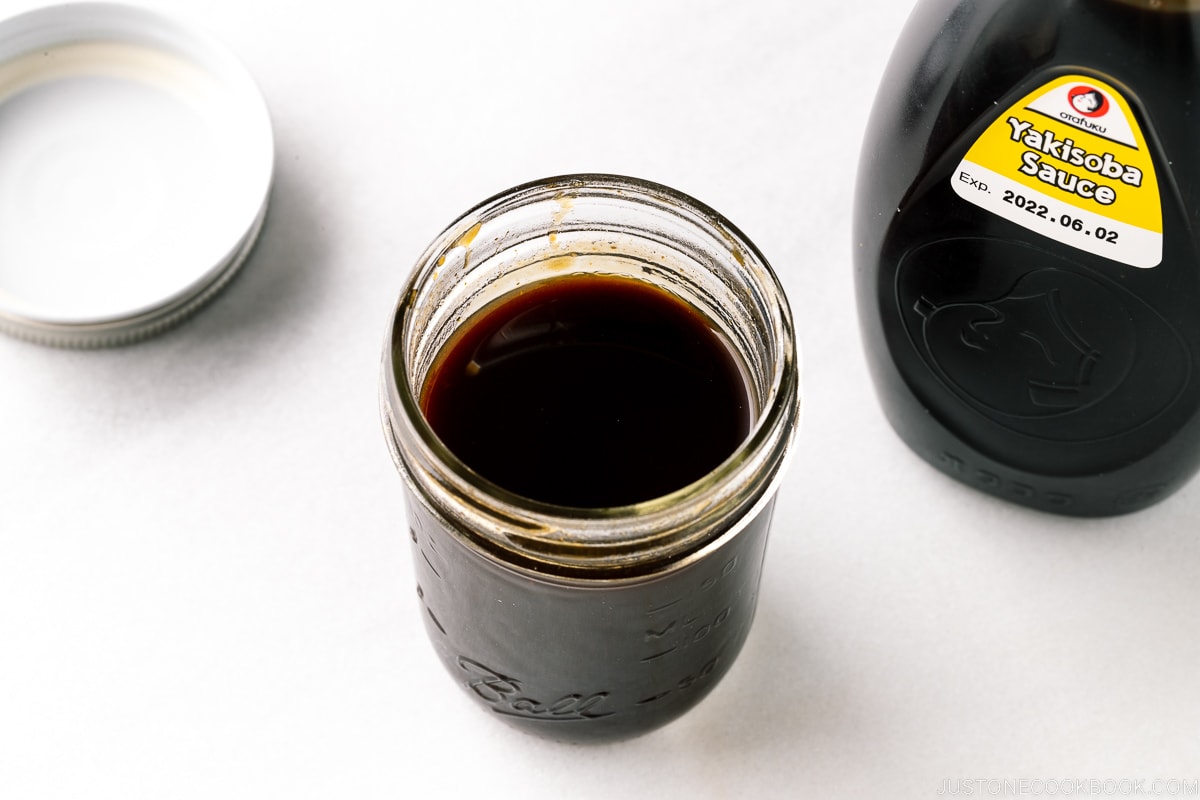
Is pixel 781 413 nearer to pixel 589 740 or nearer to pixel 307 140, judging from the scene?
pixel 589 740

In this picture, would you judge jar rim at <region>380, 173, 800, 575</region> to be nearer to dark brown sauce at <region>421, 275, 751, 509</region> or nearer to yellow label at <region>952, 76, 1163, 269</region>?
dark brown sauce at <region>421, 275, 751, 509</region>

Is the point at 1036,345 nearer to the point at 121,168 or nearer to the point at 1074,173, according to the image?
the point at 1074,173

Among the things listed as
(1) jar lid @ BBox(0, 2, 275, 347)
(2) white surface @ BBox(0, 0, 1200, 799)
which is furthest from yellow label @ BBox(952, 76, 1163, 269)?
(1) jar lid @ BBox(0, 2, 275, 347)

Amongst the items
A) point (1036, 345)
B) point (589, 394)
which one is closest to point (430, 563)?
point (589, 394)

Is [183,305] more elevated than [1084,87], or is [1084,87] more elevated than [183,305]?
[1084,87]

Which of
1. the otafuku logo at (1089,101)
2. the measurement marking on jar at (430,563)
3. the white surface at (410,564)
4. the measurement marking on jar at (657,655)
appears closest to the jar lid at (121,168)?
the white surface at (410,564)

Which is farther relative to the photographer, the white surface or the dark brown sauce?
the white surface

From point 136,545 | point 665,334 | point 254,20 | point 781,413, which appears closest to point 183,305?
point 136,545
